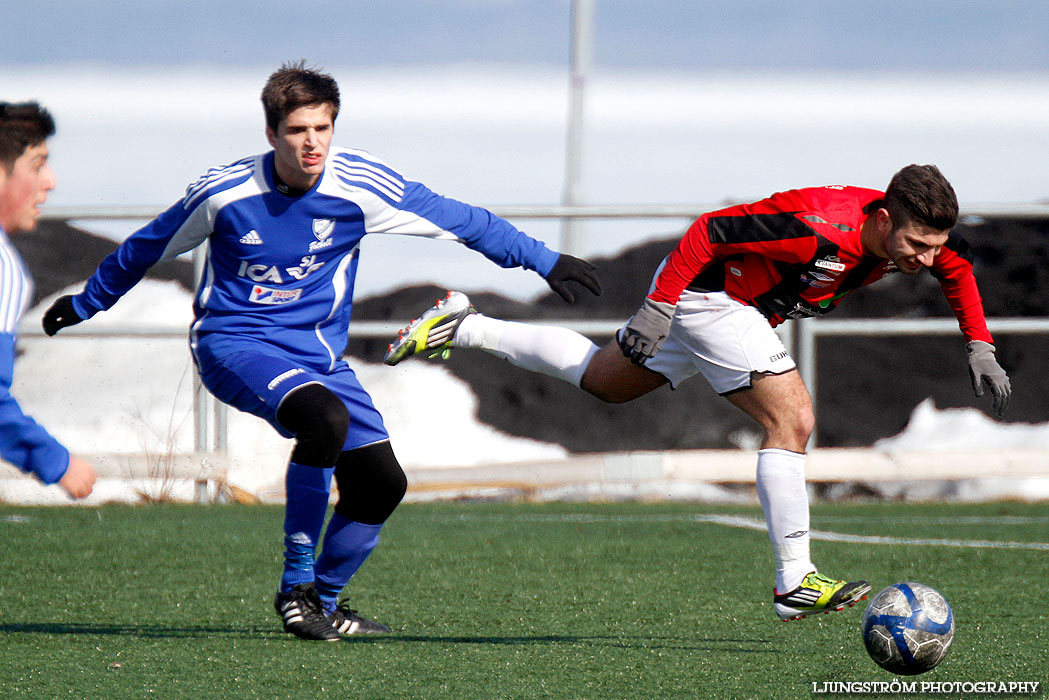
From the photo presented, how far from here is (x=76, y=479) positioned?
283cm

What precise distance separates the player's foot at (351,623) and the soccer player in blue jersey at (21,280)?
1653mm

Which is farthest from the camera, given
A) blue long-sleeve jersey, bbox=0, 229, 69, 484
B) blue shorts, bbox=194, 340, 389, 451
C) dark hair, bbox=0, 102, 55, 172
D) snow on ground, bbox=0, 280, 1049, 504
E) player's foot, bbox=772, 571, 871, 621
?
snow on ground, bbox=0, 280, 1049, 504

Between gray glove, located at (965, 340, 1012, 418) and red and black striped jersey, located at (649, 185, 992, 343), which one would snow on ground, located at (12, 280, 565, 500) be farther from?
gray glove, located at (965, 340, 1012, 418)

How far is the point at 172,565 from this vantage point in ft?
19.3

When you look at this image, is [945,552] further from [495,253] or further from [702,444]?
[702,444]

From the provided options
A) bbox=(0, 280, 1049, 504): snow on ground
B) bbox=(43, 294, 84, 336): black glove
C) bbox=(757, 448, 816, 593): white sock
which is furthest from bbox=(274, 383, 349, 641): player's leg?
bbox=(0, 280, 1049, 504): snow on ground

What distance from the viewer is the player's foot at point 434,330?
16.4 ft

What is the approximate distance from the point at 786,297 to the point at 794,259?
0.25m

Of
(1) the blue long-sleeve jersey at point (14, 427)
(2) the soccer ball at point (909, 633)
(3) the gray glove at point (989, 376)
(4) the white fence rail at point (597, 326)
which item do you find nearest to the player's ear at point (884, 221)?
(3) the gray glove at point (989, 376)

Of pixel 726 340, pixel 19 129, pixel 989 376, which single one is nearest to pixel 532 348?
pixel 726 340

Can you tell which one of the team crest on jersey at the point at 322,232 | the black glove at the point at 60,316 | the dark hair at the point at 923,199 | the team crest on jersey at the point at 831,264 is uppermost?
the dark hair at the point at 923,199

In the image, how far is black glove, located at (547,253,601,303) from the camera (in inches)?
171

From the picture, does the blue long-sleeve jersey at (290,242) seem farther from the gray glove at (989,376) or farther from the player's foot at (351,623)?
the gray glove at (989,376)

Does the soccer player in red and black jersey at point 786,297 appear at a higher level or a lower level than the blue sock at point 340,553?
higher
